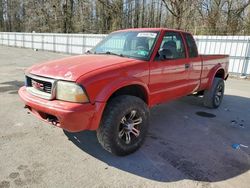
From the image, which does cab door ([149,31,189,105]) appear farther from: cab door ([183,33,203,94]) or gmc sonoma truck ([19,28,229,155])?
cab door ([183,33,203,94])

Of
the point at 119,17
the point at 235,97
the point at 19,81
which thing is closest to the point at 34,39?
the point at 119,17

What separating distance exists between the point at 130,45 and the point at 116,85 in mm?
1252

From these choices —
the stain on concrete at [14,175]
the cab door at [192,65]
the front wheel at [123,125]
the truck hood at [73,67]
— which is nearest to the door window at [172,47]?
the cab door at [192,65]

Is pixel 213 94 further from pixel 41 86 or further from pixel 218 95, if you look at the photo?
pixel 41 86

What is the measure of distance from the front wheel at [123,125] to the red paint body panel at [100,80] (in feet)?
0.56

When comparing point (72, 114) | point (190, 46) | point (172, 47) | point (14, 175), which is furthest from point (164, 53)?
point (14, 175)

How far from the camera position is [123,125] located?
352 cm

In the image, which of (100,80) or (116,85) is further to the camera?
(116,85)

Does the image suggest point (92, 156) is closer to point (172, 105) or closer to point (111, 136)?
point (111, 136)

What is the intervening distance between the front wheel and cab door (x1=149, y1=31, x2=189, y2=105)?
0.57 m

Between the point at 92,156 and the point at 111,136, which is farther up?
the point at 111,136

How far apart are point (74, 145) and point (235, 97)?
576 cm

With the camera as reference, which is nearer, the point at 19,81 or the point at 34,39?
the point at 19,81

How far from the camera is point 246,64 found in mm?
11125
